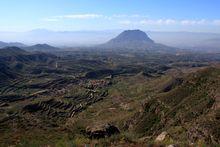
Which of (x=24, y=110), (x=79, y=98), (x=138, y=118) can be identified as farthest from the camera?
(x=79, y=98)

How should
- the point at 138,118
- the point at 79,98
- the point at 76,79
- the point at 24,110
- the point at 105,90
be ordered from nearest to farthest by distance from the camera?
the point at 138,118 → the point at 24,110 → the point at 79,98 → the point at 105,90 → the point at 76,79

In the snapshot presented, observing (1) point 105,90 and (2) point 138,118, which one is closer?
(2) point 138,118

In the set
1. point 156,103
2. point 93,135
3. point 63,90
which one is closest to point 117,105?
point 156,103

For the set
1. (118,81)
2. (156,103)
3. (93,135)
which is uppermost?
(93,135)

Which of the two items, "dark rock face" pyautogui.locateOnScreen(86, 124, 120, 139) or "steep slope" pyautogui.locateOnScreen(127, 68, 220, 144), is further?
"steep slope" pyautogui.locateOnScreen(127, 68, 220, 144)

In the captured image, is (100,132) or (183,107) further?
(183,107)

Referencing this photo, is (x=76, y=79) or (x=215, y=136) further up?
(x=215, y=136)

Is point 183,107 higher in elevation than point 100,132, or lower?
lower

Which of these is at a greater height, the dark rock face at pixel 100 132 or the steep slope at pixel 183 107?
the dark rock face at pixel 100 132

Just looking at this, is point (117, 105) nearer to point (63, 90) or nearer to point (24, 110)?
point (24, 110)

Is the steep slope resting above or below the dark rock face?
below

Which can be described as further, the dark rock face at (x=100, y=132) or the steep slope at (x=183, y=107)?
the steep slope at (x=183, y=107)
